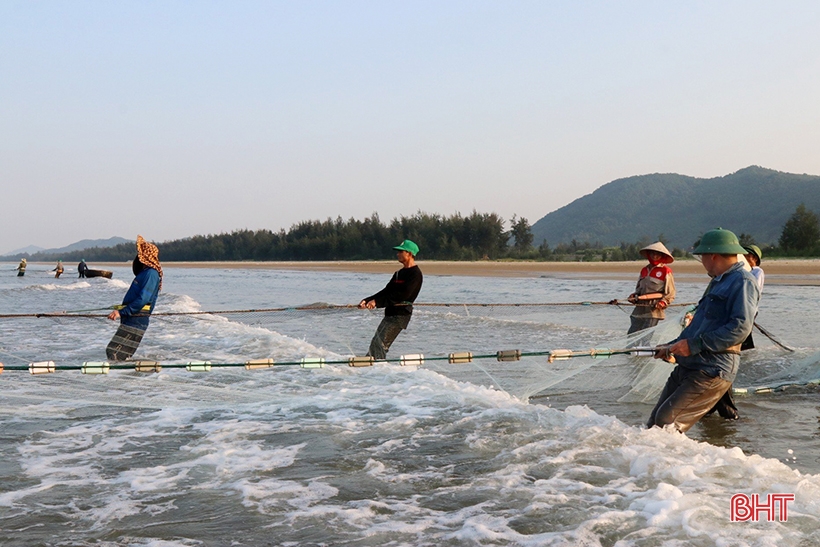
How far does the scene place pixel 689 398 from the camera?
480 cm

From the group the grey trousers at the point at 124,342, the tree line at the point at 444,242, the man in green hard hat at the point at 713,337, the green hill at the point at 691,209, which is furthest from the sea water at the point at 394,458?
the green hill at the point at 691,209

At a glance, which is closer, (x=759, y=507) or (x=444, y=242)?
(x=759, y=507)

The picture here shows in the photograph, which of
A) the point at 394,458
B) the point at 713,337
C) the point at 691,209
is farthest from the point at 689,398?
the point at 691,209

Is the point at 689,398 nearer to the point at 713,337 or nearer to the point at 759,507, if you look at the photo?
the point at 713,337

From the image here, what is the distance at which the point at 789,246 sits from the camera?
4725 cm

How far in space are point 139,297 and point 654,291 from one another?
19.9 ft

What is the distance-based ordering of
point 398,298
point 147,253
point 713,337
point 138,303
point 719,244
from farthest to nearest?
1. point 398,298
2. point 147,253
3. point 138,303
4. point 719,244
5. point 713,337

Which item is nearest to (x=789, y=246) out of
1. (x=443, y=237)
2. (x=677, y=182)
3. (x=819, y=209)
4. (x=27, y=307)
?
(x=443, y=237)

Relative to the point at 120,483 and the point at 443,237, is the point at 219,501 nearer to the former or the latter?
the point at 120,483

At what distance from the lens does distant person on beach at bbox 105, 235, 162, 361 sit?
798cm

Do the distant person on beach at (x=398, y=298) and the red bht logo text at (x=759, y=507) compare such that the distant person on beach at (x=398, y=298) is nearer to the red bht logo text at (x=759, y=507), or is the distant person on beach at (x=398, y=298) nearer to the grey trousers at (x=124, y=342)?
the grey trousers at (x=124, y=342)

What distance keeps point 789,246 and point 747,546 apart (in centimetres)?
5008

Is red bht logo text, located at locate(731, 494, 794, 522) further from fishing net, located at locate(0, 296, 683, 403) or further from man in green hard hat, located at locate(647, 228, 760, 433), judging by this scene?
fishing net, located at locate(0, 296, 683, 403)

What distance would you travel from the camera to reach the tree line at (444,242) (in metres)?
47.6
